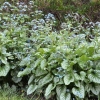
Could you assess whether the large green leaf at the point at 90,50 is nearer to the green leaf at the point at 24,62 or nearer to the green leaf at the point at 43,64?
the green leaf at the point at 43,64

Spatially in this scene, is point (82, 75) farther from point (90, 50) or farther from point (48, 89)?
point (48, 89)

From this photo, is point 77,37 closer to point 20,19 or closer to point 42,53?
point 42,53

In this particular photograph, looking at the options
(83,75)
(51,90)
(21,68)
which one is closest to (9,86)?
(21,68)

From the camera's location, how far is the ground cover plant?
4895 mm

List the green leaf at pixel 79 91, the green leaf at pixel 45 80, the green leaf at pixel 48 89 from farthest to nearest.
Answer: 1. the green leaf at pixel 45 80
2. the green leaf at pixel 48 89
3. the green leaf at pixel 79 91

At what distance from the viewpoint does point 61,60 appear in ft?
16.5

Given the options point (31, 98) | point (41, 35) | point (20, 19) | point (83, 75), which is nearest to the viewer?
point (83, 75)

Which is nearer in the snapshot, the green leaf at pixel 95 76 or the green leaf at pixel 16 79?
the green leaf at pixel 95 76

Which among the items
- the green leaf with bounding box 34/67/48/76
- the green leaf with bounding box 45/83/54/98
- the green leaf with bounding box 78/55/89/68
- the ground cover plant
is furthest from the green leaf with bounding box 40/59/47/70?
the green leaf with bounding box 78/55/89/68

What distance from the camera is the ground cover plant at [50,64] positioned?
16.1 feet

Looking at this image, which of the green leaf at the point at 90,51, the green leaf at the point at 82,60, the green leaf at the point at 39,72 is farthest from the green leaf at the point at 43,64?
the green leaf at the point at 90,51

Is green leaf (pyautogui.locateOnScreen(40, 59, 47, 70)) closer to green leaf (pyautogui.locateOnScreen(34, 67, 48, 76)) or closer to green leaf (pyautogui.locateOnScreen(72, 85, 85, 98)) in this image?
green leaf (pyautogui.locateOnScreen(34, 67, 48, 76))

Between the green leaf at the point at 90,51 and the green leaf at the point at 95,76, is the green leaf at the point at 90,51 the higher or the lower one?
the higher one

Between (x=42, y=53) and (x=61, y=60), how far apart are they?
1.17 ft
